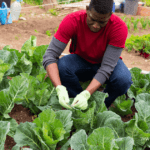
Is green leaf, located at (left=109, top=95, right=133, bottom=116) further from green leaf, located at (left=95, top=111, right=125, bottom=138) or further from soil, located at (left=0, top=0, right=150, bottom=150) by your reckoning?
green leaf, located at (left=95, top=111, right=125, bottom=138)

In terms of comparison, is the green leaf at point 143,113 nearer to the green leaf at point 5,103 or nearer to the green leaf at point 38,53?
the green leaf at point 5,103

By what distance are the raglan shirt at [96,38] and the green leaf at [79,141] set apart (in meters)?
0.57

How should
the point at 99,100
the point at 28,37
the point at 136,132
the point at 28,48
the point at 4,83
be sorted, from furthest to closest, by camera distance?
the point at 28,37 < the point at 28,48 < the point at 4,83 < the point at 99,100 < the point at 136,132

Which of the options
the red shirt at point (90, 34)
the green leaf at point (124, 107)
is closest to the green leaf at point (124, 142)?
the green leaf at point (124, 107)

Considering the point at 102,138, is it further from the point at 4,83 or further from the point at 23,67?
the point at 23,67

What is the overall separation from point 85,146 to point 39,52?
1.23 m

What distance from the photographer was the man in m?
1.47

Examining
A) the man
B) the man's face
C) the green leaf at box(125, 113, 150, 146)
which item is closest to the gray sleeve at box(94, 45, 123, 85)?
the man

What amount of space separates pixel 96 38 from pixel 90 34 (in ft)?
0.23

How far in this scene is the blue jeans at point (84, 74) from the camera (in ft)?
5.74

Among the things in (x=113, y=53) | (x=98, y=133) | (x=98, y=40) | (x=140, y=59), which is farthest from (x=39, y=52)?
(x=140, y=59)

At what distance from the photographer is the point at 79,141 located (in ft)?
3.84

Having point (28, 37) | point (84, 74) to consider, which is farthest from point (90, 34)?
point (28, 37)

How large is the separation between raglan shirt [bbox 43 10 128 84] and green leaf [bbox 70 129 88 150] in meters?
0.57
